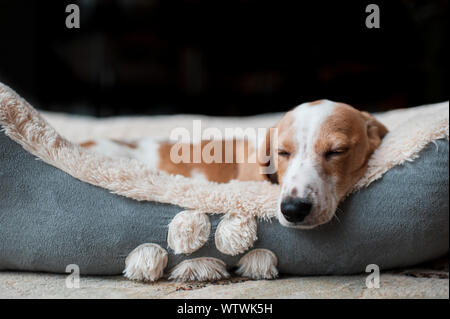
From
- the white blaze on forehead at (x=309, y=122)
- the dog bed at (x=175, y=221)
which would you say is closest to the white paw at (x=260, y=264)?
the dog bed at (x=175, y=221)

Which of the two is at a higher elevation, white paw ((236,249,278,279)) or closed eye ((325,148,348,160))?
closed eye ((325,148,348,160))

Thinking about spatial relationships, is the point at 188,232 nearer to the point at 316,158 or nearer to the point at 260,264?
the point at 260,264

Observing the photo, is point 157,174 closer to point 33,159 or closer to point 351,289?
point 33,159

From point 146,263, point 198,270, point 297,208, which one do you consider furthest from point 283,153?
point 146,263

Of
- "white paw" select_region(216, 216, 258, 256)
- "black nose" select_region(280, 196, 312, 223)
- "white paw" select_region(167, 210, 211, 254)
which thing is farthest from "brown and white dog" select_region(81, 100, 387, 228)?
"white paw" select_region(167, 210, 211, 254)

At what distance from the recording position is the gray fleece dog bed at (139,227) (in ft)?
4.57

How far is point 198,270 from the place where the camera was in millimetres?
1405

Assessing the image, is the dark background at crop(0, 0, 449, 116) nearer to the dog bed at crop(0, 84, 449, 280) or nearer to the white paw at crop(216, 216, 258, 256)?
the dog bed at crop(0, 84, 449, 280)

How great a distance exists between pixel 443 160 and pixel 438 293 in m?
0.47

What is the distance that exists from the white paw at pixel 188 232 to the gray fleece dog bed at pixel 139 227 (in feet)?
0.09

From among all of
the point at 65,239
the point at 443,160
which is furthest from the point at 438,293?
the point at 65,239

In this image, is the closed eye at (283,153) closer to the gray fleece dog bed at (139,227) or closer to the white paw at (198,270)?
the gray fleece dog bed at (139,227)

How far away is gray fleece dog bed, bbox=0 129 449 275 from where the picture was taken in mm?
1392

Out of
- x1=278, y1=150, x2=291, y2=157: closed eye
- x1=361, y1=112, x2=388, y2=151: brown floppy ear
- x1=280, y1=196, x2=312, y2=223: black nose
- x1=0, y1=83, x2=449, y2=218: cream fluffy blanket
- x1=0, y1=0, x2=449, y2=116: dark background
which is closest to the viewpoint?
x1=280, y1=196, x2=312, y2=223: black nose
